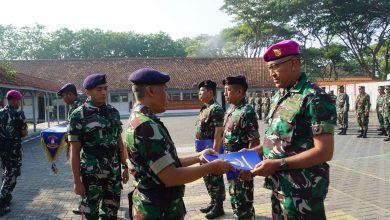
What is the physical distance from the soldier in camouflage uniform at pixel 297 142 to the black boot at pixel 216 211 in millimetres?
2317

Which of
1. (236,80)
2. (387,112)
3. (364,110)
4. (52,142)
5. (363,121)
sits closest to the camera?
(236,80)

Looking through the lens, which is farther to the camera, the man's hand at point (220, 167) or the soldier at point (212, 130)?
the soldier at point (212, 130)

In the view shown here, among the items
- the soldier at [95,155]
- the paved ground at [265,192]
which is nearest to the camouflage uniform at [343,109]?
the paved ground at [265,192]

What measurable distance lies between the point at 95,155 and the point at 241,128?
1.74 meters

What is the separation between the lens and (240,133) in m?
4.14

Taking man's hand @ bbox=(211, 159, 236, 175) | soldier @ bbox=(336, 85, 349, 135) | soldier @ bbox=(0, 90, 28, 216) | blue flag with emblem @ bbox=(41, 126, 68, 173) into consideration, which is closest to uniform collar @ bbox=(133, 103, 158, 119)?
man's hand @ bbox=(211, 159, 236, 175)

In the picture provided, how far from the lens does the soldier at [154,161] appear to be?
88.2 inches

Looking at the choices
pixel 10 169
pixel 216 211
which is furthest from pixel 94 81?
pixel 10 169

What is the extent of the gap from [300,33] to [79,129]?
3919 centimetres

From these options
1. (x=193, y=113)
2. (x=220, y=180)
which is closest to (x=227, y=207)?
(x=220, y=180)

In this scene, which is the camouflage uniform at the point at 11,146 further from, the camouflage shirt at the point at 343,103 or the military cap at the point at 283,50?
the camouflage shirt at the point at 343,103

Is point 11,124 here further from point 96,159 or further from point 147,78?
point 147,78

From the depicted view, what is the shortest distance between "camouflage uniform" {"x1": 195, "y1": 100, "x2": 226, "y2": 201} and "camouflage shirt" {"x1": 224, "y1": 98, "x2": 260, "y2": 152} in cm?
70

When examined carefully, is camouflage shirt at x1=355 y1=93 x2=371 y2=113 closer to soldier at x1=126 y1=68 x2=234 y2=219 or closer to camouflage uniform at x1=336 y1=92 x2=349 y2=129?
camouflage uniform at x1=336 y1=92 x2=349 y2=129
